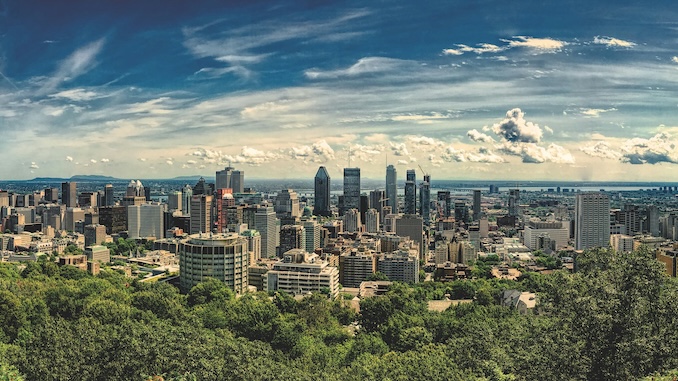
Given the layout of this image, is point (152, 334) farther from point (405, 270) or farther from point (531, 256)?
point (531, 256)

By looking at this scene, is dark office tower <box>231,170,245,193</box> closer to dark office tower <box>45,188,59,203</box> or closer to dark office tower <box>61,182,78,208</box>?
dark office tower <box>61,182,78,208</box>

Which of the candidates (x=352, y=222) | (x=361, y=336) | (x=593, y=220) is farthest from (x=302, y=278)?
(x=352, y=222)

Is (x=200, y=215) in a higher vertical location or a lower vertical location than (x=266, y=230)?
higher

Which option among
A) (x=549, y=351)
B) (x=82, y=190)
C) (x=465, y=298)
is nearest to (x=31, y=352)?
(x=549, y=351)

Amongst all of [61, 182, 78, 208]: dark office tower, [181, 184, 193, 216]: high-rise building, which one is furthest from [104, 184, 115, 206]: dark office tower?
[181, 184, 193, 216]: high-rise building

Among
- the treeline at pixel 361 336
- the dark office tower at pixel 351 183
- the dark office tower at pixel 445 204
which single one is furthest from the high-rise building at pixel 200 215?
the treeline at pixel 361 336

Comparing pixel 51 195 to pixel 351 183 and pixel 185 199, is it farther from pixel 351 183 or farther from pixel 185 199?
pixel 351 183

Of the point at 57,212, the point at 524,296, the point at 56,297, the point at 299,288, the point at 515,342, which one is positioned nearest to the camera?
the point at 515,342
